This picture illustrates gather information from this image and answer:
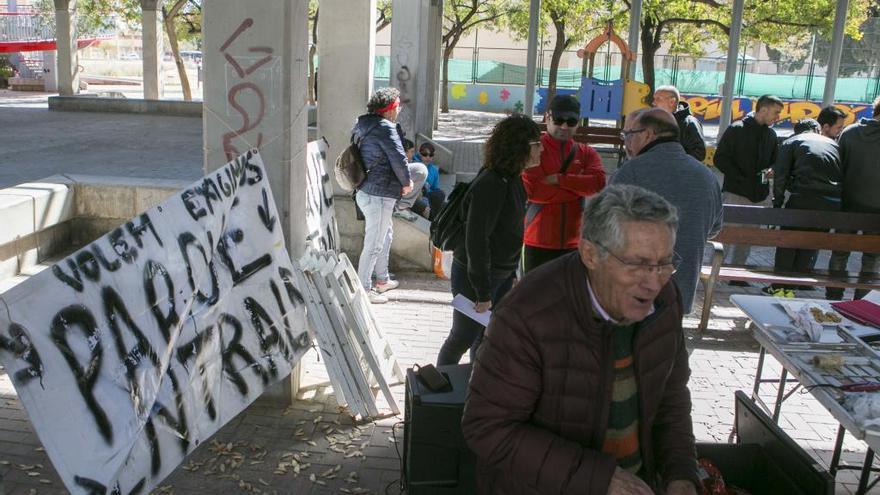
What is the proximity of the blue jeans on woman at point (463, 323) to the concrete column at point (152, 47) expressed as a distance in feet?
64.8

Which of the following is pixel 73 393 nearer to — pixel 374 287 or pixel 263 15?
pixel 263 15

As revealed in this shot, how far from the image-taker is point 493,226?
4621 mm

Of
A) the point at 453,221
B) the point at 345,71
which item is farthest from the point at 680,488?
the point at 345,71

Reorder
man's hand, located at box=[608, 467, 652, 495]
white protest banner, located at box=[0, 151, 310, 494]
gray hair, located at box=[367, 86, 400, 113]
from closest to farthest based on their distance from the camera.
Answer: man's hand, located at box=[608, 467, 652, 495], white protest banner, located at box=[0, 151, 310, 494], gray hair, located at box=[367, 86, 400, 113]

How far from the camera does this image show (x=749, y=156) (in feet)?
28.4

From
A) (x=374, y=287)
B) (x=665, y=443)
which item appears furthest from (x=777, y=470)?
(x=374, y=287)

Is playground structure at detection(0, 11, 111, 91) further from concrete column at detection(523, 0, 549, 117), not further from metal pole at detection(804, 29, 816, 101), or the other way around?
metal pole at detection(804, 29, 816, 101)

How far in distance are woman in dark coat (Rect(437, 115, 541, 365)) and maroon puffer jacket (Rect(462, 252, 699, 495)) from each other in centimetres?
199

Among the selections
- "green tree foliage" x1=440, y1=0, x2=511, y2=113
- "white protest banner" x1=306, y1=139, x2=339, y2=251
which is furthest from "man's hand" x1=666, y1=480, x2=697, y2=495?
"green tree foliage" x1=440, y1=0, x2=511, y2=113

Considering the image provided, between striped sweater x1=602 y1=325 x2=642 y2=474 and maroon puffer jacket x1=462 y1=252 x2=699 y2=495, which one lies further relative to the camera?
striped sweater x1=602 y1=325 x2=642 y2=474

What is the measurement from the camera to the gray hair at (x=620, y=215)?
8.05 feet

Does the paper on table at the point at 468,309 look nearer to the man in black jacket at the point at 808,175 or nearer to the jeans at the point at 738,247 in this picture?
the man in black jacket at the point at 808,175

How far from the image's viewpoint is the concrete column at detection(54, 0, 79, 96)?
2231 cm

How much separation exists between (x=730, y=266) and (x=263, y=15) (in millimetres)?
5016
